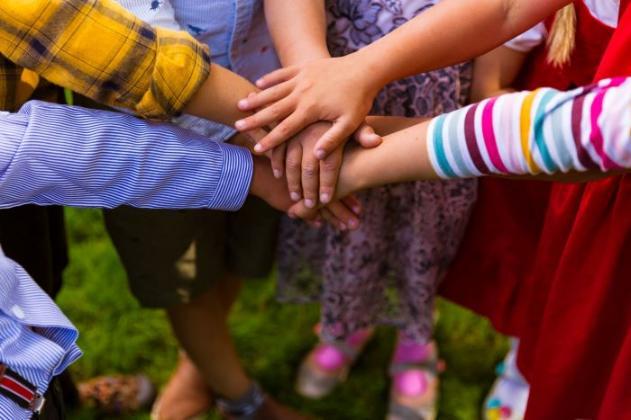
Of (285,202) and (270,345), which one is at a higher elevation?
(285,202)

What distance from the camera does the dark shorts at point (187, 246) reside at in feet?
4.48

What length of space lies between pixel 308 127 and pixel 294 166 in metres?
0.06

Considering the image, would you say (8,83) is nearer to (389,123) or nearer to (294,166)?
(294,166)

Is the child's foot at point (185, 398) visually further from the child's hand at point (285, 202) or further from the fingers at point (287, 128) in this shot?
the fingers at point (287, 128)

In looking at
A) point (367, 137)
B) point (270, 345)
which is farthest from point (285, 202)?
point (270, 345)

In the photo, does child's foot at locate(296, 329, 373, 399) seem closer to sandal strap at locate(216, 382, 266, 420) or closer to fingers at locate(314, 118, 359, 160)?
sandal strap at locate(216, 382, 266, 420)

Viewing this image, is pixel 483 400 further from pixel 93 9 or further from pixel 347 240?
pixel 93 9

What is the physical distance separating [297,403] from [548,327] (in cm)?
68

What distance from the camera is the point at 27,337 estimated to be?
0.98 meters

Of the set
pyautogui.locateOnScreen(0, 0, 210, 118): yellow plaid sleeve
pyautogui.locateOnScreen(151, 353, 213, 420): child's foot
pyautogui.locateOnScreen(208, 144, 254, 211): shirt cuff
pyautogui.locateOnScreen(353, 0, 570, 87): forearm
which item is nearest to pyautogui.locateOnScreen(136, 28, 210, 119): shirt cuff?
pyautogui.locateOnScreen(0, 0, 210, 118): yellow plaid sleeve

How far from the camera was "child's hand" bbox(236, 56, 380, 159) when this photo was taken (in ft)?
3.66

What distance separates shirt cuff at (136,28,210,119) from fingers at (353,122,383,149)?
0.21 meters

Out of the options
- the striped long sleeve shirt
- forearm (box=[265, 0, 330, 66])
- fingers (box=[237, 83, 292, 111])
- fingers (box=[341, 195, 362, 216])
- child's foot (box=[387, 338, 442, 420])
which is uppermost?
forearm (box=[265, 0, 330, 66])

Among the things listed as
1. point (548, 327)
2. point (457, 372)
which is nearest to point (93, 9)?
point (548, 327)
